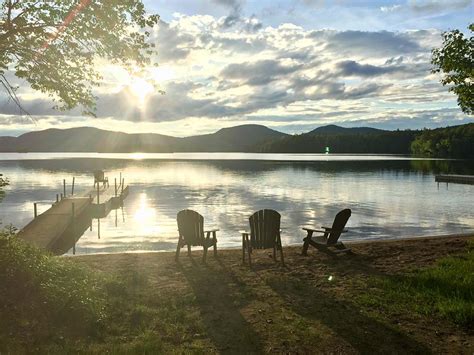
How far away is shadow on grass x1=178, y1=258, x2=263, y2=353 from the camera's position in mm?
5902

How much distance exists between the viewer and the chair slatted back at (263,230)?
10.8 metres

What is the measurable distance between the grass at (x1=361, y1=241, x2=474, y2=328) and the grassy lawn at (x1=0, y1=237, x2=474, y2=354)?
2cm

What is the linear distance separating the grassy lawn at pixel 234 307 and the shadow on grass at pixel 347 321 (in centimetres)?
2

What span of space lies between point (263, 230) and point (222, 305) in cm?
367

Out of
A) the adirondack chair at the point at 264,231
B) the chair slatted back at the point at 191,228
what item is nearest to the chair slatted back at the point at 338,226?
the adirondack chair at the point at 264,231

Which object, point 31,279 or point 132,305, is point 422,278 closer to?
point 132,305

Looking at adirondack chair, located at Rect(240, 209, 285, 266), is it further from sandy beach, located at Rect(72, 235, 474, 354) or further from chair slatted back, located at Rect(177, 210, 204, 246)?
chair slatted back, located at Rect(177, 210, 204, 246)

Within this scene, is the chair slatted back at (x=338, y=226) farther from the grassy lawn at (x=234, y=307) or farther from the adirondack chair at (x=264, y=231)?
the adirondack chair at (x=264, y=231)

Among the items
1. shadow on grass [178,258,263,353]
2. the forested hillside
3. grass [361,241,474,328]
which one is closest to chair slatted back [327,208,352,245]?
grass [361,241,474,328]

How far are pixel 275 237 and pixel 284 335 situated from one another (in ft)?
16.0

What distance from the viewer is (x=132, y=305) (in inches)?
287

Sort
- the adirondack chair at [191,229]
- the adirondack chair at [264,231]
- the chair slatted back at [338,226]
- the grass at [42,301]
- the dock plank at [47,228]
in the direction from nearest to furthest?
the grass at [42,301] < the adirondack chair at [264,231] < the adirondack chair at [191,229] < the chair slatted back at [338,226] < the dock plank at [47,228]

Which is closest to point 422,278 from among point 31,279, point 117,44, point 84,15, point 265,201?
point 31,279

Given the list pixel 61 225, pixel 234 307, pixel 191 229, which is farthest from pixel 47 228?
pixel 234 307
